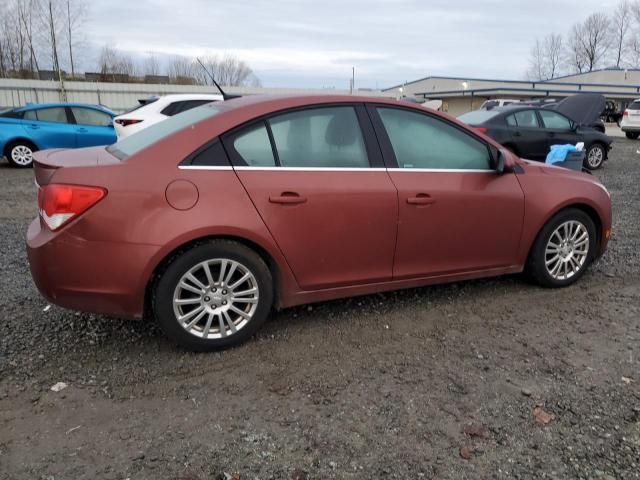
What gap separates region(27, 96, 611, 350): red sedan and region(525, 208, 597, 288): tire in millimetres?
96

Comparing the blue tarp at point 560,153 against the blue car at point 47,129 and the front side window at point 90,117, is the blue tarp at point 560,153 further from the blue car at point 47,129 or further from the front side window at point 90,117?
the front side window at point 90,117

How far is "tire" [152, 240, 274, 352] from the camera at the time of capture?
3221 millimetres

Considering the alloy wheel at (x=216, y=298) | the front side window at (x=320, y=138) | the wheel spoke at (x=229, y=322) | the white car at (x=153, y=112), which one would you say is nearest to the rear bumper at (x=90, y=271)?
the alloy wheel at (x=216, y=298)

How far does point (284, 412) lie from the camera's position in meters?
2.82

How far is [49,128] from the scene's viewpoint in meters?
12.1

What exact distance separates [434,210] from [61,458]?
273 centimetres

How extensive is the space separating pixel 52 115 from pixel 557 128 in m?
11.5

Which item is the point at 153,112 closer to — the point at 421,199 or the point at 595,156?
the point at 421,199

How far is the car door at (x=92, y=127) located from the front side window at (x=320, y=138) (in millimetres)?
10115

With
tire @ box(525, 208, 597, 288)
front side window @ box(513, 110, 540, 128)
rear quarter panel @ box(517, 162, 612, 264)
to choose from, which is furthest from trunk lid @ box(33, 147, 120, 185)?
front side window @ box(513, 110, 540, 128)

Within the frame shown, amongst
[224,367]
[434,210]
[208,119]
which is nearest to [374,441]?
[224,367]

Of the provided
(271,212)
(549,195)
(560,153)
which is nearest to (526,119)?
(560,153)

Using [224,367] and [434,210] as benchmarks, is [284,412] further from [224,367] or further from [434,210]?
[434,210]

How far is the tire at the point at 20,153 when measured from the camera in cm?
1204
